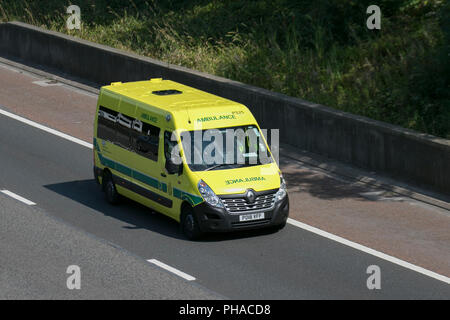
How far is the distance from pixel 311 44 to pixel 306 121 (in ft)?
15.3

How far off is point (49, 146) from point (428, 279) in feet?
33.8

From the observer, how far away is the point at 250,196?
17.0 meters

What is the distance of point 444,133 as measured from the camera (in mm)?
20703

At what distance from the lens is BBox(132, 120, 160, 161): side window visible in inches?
707

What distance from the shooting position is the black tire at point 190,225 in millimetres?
17094

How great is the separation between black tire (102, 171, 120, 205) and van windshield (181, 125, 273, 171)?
7.49 feet

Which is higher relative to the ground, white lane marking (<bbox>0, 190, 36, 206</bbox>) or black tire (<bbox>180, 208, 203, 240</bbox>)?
black tire (<bbox>180, 208, 203, 240</bbox>)

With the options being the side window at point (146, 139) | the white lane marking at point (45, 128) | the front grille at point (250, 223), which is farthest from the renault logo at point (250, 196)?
the white lane marking at point (45, 128)

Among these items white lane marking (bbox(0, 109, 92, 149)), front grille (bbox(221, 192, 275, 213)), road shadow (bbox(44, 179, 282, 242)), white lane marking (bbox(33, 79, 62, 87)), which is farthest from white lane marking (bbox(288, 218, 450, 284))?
white lane marking (bbox(33, 79, 62, 87))

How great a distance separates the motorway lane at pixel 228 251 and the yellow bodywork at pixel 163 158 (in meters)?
0.62

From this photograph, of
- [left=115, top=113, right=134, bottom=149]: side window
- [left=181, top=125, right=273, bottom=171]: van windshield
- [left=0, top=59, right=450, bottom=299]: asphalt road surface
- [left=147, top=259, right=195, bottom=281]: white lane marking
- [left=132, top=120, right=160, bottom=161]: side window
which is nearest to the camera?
[left=0, top=59, right=450, bottom=299]: asphalt road surface

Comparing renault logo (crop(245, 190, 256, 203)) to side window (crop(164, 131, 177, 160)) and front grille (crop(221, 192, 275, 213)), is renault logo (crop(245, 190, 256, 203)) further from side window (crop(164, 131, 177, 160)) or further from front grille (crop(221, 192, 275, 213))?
side window (crop(164, 131, 177, 160))

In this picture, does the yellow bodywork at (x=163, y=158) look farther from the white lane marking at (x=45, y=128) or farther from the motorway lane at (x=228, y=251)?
the white lane marking at (x=45, y=128)

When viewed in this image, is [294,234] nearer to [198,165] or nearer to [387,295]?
[198,165]
